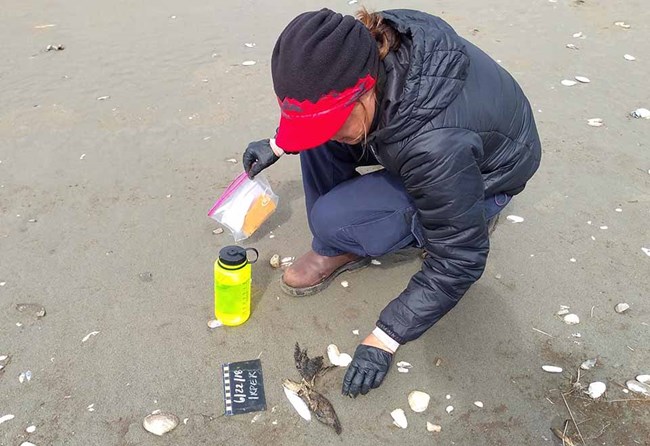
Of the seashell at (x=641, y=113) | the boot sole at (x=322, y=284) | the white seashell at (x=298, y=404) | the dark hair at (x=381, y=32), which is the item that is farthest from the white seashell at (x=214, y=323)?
the seashell at (x=641, y=113)

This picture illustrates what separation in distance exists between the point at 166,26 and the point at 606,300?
4186 millimetres

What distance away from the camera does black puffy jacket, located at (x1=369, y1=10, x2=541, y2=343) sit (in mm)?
1787

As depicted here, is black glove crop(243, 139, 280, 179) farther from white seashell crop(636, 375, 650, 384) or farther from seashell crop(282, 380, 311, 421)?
white seashell crop(636, 375, 650, 384)

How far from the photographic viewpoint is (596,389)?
218 centimetres

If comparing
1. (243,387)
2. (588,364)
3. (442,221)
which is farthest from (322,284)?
(588,364)

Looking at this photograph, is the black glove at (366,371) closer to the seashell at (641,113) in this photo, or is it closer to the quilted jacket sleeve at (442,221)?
the quilted jacket sleeve at (442,221)

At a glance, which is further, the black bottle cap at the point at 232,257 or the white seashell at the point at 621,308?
the white seashell at the point at 621,308

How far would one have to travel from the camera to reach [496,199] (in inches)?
96.1

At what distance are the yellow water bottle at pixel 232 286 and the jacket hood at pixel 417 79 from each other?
0.73 metres

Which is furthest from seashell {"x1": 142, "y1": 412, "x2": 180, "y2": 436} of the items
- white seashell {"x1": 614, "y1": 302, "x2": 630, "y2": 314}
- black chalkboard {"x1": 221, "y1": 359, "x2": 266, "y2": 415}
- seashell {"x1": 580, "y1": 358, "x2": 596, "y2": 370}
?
white seashell {"x1": 614, "y1": 302, "x2": 630, "y2": 314}

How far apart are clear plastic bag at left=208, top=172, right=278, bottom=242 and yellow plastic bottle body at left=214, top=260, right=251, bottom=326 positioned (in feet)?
1.24

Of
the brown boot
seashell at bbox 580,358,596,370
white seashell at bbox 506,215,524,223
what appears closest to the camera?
seashell at bbox 580,358,596,370

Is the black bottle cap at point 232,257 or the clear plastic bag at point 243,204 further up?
the black bottle cap at point 232,257

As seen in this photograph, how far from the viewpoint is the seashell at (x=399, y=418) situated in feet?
6.77
